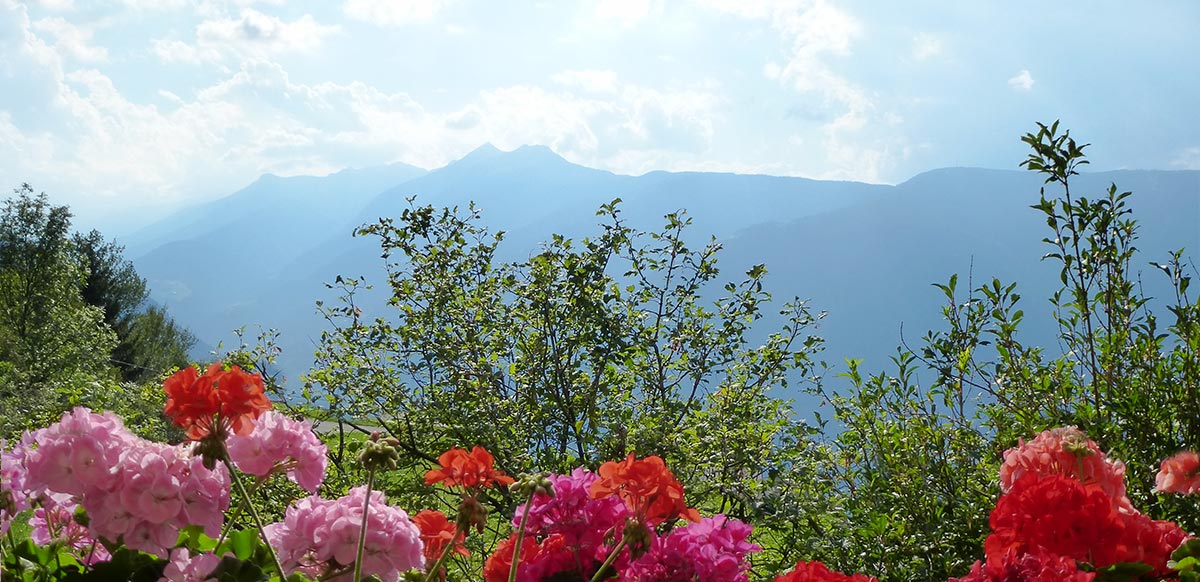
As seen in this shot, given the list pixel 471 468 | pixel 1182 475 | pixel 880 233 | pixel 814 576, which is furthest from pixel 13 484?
pixel 880 233

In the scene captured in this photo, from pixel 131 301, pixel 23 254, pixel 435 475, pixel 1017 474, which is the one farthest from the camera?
pixel 131 301

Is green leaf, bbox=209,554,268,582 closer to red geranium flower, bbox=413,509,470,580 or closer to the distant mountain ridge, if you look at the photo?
red geranium flower, bbox=413,509,470,580

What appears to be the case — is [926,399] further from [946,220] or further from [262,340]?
[946,220]

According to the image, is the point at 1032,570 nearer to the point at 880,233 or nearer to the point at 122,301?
the point at 122,301

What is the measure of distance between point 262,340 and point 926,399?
342 cm

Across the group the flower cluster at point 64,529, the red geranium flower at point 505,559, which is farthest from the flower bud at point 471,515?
the flower cluster at point 64,529

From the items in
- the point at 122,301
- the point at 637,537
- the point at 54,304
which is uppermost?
the point at 637,537

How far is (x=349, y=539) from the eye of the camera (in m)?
1.32

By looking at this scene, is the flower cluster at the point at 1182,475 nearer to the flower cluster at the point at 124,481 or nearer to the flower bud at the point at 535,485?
the flower bud at the point at 535,485

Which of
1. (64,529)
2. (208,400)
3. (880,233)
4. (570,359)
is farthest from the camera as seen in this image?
(880,233)

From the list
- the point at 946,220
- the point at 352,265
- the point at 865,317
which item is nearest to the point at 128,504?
the point at 865,317

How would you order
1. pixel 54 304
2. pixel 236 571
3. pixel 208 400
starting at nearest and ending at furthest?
pixel 208 400 < pixel 236 571 < pixel 54 304

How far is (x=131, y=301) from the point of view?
28516 mm

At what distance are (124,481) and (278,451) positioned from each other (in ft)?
0.71
